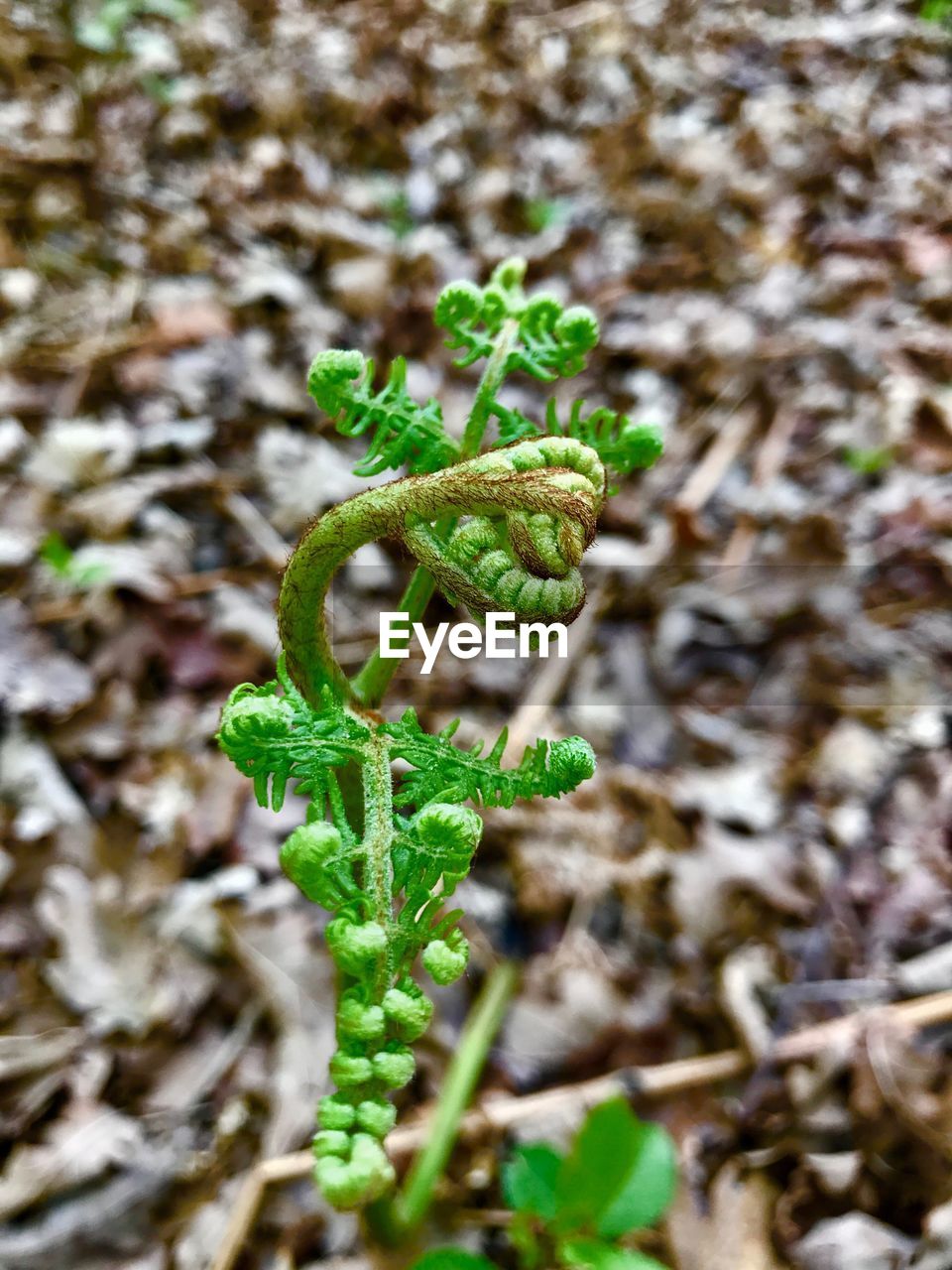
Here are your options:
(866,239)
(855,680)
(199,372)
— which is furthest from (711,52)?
(855,680)

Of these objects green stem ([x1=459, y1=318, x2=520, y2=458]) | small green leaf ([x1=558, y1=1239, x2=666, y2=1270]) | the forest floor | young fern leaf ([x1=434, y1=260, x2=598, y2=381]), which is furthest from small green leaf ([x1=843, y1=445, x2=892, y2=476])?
small green leaf ([x1=558, y1=1239, x2=666, y2=1270])

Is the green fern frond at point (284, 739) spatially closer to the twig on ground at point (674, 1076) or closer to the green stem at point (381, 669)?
the green stem at point (381, 669)

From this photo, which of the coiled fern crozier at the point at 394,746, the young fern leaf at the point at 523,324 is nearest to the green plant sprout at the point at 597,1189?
the coiled fern crozier at the point at 394,746

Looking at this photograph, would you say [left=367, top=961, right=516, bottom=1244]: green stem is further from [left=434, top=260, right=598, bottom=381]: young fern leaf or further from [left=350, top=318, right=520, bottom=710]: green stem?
[left=434, top=260, right=598, bottom=381]: young fern leaf

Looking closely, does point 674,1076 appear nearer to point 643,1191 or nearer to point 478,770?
point 643,1191

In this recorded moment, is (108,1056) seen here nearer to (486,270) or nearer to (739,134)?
(486,270)
